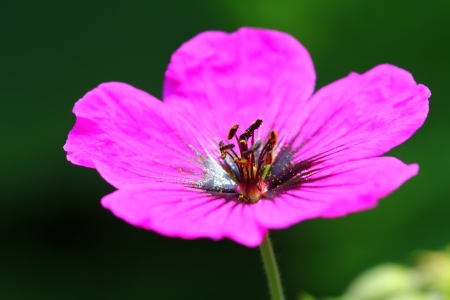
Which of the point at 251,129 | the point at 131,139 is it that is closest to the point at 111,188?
the point at 131,139

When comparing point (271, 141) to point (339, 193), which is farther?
point (271, 141)

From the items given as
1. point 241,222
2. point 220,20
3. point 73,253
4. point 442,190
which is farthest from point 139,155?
point 442,190

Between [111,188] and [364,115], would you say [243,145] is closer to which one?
[364,115]

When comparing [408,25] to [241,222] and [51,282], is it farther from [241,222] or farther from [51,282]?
[241,222]

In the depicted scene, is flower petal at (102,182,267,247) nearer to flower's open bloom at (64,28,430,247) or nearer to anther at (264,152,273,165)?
flower's open bloom at (64,28,430,247)

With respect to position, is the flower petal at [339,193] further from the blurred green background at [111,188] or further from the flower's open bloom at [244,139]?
the blurred green background at [111,188]

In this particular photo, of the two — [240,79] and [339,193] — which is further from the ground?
[240,79]

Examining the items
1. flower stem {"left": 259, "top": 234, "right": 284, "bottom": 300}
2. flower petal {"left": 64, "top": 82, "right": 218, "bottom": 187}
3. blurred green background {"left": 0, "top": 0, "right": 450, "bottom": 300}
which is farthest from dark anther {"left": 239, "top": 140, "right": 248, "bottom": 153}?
blurred green background {"left": 0, "top": 0, "right": 450, "bottom": 300}
